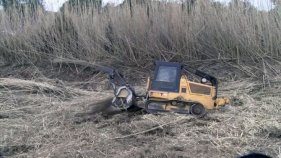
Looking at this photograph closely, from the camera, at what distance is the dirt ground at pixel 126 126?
148 inches

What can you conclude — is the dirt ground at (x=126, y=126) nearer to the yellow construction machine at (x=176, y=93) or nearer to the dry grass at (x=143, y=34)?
the yellow construction machine at (x=176, y=93)

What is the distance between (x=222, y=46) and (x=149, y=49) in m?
1.38

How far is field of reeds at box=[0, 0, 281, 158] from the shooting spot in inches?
156

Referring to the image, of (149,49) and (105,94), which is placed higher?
(149,49)

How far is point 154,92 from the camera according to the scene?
16.2 feet

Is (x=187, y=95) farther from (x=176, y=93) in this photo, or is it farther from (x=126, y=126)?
(x=126, y=126)

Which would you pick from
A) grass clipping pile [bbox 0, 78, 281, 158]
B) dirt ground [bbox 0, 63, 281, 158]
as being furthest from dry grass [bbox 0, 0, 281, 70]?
grass clipping pile [bbox 0, 78, 281, 158]

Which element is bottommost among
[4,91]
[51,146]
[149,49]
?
[51,146]

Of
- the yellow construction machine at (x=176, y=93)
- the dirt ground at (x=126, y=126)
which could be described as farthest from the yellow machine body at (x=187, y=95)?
the dirt ground at (x=126, y=126)

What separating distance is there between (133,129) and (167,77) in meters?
0.88

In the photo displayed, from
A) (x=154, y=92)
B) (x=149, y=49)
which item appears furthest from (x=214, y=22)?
(x=154, y=92)

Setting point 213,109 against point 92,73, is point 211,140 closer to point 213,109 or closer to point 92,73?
point 213,109

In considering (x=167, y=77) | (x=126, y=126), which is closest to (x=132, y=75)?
(x=167, y=77)

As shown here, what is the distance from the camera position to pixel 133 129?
446 cm
